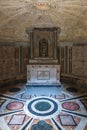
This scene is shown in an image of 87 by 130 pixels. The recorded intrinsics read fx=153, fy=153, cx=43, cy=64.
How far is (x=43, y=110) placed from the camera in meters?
5.82

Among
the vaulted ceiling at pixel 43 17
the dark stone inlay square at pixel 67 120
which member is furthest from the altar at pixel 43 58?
the dark stone inlay square at pixel 67 120

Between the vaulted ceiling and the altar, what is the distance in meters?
0.49

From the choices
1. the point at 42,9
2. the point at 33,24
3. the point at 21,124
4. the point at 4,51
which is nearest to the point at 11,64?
the point at 4,51

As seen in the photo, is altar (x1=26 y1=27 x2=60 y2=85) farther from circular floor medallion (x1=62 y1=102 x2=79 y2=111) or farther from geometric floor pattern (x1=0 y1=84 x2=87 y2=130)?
circular floor medallion (x1=62 y1=102 x2=79 y2=111)

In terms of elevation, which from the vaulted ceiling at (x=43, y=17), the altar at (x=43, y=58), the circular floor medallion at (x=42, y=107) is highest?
the vaulted ceiling at (x=43, y=17)

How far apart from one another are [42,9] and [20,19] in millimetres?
1536

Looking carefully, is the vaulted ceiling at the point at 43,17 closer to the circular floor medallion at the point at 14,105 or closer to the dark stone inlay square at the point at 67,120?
the circular floor medallion at the point at 14,105

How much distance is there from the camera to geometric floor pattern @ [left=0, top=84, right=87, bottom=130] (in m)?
4.77

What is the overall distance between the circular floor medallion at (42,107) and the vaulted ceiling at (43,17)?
366cm

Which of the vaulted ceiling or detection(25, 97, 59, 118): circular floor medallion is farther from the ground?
the vaulted ceiling

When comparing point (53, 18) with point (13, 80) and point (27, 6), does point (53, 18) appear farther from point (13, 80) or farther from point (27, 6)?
point (13, 80)

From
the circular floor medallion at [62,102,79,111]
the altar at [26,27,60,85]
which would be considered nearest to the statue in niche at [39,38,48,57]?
the altar at [26,27,60,85]

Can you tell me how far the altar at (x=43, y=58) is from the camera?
8648mm

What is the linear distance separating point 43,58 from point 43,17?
9.09 ft
